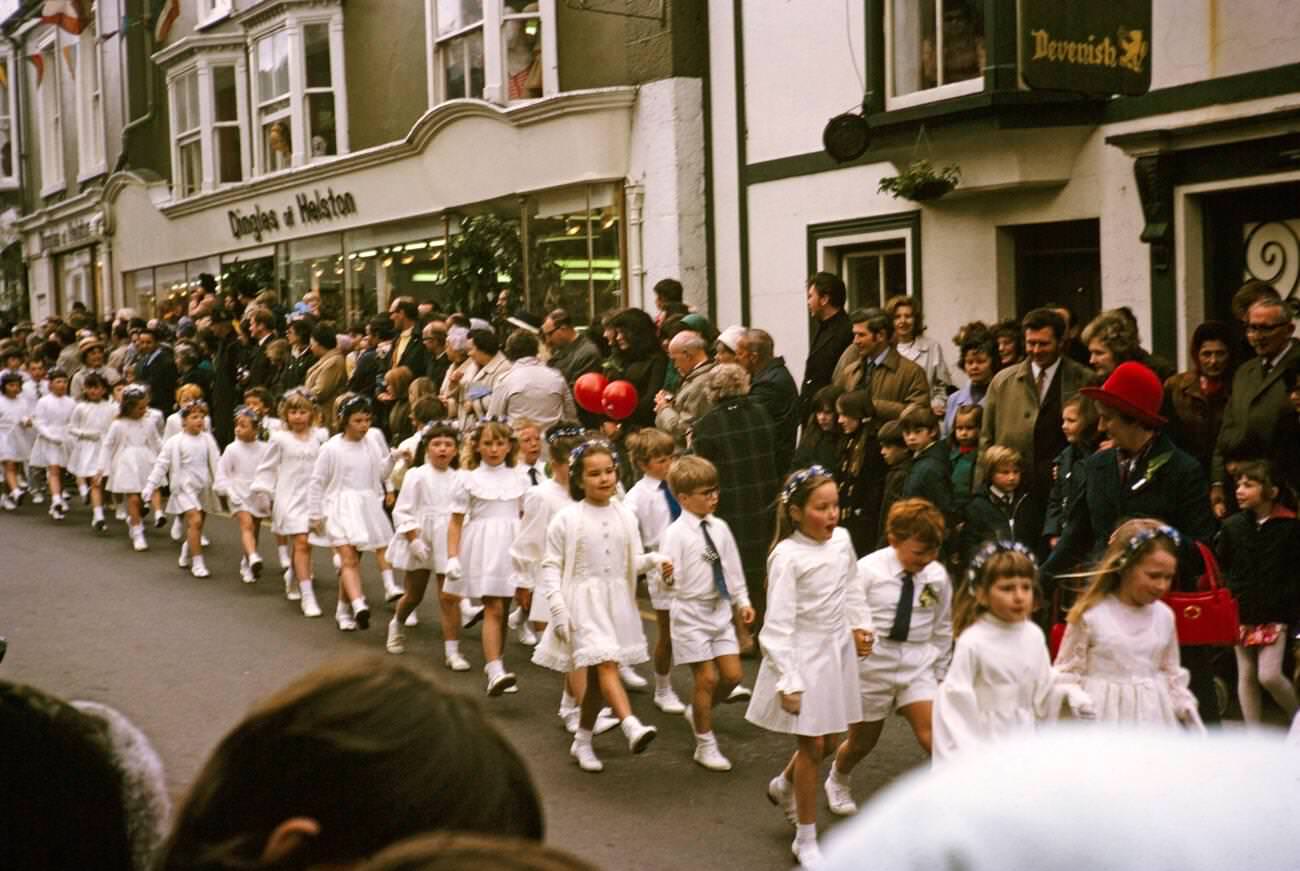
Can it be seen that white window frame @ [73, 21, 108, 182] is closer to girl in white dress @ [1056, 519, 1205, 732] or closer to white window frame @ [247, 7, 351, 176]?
white window frame @ [247, 7, 351, 176]

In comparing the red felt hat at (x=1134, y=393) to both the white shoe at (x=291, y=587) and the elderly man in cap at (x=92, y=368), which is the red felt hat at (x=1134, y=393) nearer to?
the white shoe at (x=291, y=587)


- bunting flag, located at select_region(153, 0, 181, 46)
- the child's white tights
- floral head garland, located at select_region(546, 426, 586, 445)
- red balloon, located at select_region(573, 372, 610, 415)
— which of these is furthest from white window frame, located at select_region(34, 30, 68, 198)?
the child's white tights

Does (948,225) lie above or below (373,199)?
below

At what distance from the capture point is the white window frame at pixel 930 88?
12.2 m

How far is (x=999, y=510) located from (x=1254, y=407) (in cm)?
144

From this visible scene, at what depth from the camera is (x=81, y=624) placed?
36.9 feet

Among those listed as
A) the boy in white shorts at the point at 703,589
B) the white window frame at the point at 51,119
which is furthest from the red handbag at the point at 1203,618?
the white window frame at the point at 51,119

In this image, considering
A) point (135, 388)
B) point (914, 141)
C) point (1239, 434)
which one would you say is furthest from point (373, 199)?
point (1239, 434)

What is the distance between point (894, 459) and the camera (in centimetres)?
937

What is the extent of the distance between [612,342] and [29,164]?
32.0 m

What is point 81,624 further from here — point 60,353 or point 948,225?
point 60,353

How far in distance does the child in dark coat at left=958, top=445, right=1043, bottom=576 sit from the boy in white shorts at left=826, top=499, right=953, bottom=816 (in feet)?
6.07

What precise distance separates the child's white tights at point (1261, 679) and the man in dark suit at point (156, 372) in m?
13.8

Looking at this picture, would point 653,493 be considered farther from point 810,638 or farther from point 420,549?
point 810,638
